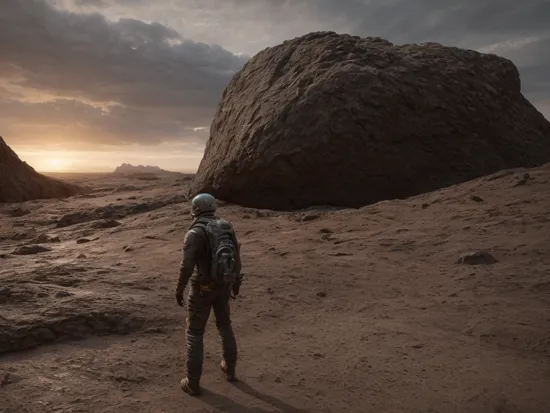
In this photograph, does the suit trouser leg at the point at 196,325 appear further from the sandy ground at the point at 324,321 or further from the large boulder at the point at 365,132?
the large boulder at the point at 365,132

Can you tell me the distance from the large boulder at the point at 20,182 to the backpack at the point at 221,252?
662 inches

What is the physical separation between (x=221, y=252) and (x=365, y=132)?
790 centimetres

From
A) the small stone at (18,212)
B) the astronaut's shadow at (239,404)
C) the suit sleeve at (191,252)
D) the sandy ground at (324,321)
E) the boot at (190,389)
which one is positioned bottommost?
the astronaut's shadow at (239,404)

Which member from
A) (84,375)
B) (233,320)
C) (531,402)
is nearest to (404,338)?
(531,402)

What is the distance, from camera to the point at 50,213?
45.8ft

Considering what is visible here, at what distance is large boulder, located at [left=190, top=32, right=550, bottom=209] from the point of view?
1079cm

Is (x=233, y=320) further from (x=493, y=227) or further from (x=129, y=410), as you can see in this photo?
(x=493, y=227)

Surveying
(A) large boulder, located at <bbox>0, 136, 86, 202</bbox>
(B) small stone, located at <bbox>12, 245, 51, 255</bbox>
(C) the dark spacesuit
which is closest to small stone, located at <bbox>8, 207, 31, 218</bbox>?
(A) large boulder, located at <bbox>0, 136, 86, 202</bbox>

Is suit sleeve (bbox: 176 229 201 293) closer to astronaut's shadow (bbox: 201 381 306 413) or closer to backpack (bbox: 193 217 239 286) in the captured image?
backpack (bbox: 193 217 239 286)

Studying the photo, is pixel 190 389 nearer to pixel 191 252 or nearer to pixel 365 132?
pixel 191 252

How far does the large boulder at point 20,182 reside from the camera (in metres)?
17.9

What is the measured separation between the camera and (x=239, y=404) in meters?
3.51

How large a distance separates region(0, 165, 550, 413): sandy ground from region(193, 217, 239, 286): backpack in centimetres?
90

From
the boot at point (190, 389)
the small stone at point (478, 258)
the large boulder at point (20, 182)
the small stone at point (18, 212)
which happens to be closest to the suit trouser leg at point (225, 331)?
the boot at point (190, 389)
